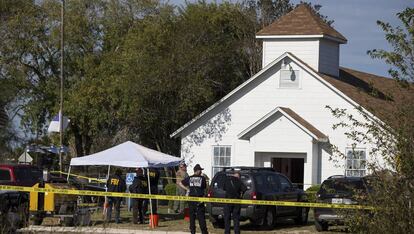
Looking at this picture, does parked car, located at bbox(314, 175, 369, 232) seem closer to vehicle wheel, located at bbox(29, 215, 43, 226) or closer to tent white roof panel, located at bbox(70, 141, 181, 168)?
tent white roof panel, located at bbox(70, 141, 181, 168)

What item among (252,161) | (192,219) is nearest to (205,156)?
(252,161)

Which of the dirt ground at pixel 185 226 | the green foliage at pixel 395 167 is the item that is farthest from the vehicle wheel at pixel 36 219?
the green foliage at pixel 395 167

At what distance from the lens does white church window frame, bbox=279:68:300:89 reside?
37.8 metres

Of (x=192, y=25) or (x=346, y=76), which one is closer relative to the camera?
(x=346, y=76)

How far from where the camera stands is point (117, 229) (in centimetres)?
2362

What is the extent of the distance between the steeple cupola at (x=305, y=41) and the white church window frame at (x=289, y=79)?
133 centimetres

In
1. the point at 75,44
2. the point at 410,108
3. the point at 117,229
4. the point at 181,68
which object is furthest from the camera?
the point at 75,44

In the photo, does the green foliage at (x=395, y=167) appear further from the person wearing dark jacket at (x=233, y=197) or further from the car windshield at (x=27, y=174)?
the car windshield at (x=27, y=174)

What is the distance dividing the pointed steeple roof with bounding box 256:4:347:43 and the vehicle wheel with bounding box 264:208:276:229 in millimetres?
16159

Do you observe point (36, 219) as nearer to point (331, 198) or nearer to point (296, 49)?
point (331, 198)

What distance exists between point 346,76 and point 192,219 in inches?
856

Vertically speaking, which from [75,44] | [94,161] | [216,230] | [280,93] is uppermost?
[75,44]

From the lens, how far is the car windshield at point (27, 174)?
2811 centimetres

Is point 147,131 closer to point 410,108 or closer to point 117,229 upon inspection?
point 117,229
